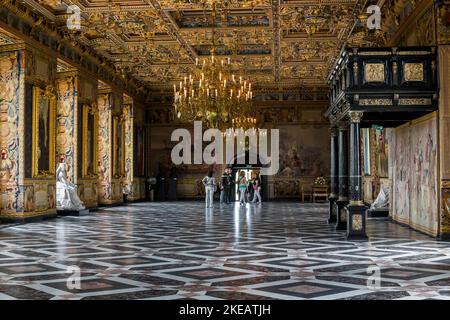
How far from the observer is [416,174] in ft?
46.3

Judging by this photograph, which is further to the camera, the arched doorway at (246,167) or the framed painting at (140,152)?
the arched doorway at (246,167)

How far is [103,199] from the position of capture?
24.9m

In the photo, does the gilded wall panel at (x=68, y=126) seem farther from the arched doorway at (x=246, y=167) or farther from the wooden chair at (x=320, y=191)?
the wooden chair at (x=320, y=191)

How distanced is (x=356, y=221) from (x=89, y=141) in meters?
13.5

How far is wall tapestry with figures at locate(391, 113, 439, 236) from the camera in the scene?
1259 cm

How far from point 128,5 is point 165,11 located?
3.83 ft

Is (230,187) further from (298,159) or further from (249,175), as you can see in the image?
(298,159)

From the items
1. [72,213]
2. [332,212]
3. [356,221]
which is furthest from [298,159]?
[356,221]

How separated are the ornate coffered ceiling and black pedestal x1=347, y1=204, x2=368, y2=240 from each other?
22.1ft

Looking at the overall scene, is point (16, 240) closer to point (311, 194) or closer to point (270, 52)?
point (270, 52)

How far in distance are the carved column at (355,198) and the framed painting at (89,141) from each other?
12.6 meters

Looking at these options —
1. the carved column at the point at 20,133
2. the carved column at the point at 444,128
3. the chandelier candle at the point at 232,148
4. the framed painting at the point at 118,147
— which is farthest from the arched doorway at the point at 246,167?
the carved column at the point at 444,128

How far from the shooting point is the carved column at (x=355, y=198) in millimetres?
12258
